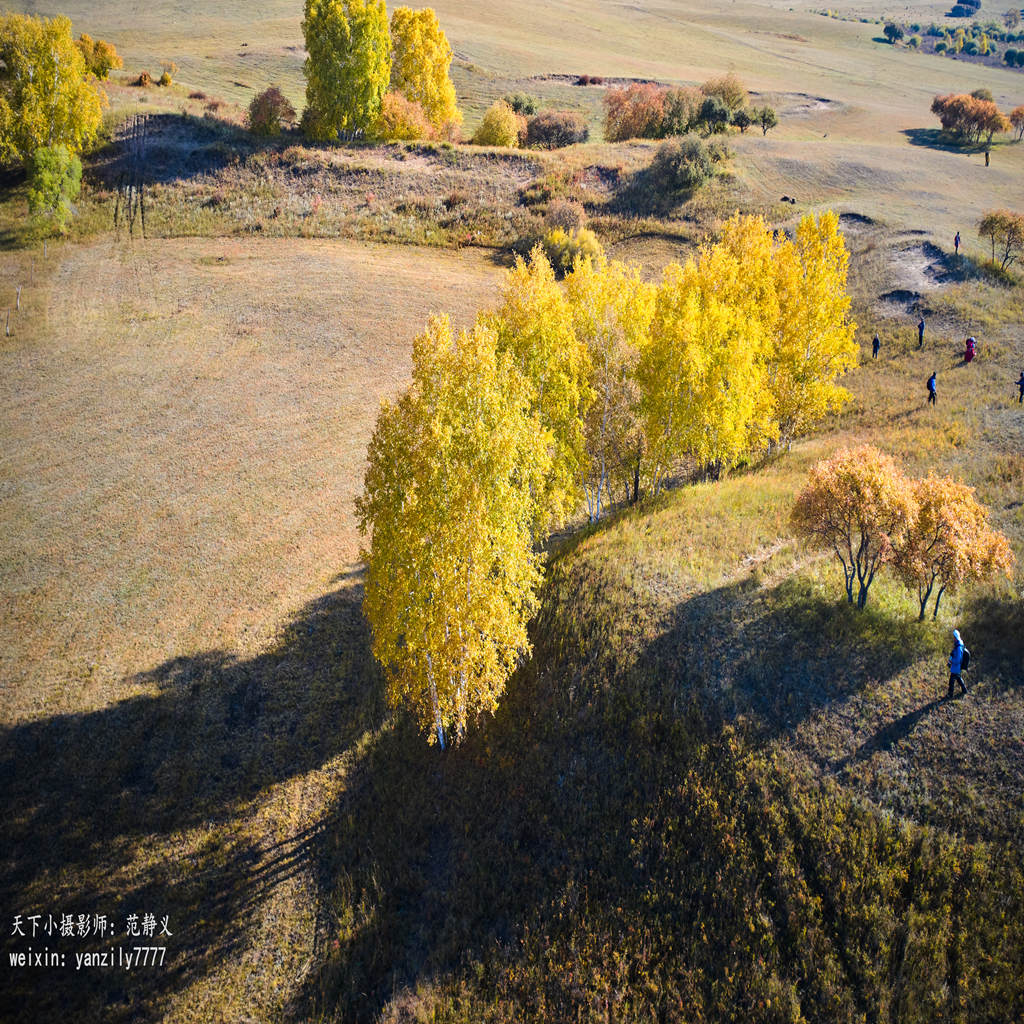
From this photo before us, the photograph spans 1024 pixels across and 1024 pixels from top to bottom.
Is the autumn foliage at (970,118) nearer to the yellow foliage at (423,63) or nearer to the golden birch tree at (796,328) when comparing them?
the yellow foliage at (423,63)

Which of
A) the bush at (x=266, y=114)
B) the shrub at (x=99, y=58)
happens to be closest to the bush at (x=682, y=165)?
the bush at (x=266, y=114)

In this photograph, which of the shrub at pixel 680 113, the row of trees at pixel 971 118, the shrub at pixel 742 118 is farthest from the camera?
the shrub at pixel 742 118

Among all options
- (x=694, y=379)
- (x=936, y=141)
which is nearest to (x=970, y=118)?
(x=936, y=141)

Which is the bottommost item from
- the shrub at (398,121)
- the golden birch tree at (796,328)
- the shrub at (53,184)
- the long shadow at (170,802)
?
the long shadow at (170,802)

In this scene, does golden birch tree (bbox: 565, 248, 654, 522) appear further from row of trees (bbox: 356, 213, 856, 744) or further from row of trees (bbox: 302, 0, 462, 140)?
row of trees (bbox: 302, 0, 462, 140)

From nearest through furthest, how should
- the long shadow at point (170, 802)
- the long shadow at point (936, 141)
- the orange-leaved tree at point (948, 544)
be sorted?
the long shadow at point (170, 802) < the orange-leaved tree at point (948, 544) < the long shadow at point (936, 141)
